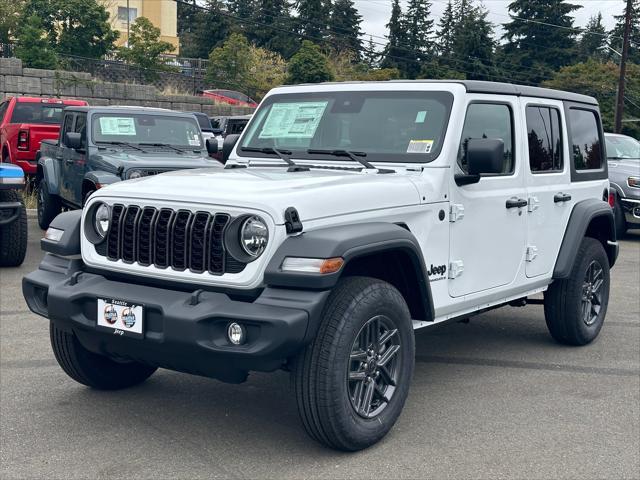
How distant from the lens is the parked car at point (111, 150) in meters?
10.3

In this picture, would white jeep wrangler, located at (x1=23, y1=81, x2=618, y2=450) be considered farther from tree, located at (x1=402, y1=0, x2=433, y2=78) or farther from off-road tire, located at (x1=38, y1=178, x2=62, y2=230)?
tree, located at (x1=402, y1=0, x2=433, y2=78)

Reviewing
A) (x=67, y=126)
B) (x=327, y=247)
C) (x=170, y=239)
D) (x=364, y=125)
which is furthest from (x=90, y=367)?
(x=67, y=126)

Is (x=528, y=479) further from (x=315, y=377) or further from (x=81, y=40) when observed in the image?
(x=81, y=40)

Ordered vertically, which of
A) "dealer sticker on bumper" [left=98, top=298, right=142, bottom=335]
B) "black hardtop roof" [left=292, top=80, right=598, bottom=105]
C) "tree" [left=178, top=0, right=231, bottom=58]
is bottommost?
"dealer sticker on bumper" [left=98, top=298, right=142, bottom=335]

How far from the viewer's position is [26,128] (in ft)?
47.0

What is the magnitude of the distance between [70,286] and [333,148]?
179cm

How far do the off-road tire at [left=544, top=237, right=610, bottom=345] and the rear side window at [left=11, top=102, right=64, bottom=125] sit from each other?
1134 cm

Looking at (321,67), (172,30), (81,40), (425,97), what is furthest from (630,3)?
(425,97)

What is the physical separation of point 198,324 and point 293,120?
2.14m

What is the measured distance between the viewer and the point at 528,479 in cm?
405

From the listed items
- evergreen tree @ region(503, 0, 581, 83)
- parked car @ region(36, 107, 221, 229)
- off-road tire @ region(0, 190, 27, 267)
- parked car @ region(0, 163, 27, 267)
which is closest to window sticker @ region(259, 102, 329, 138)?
parked car @ region(0, 163, 27, 267)

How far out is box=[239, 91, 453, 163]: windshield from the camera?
5164 millimetres

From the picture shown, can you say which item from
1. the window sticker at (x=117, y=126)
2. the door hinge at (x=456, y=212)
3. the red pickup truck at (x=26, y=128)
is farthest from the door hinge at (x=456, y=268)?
the red pickup truck at (x=26, y=128)

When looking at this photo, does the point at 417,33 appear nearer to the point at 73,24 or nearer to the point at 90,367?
the point at 73,24
